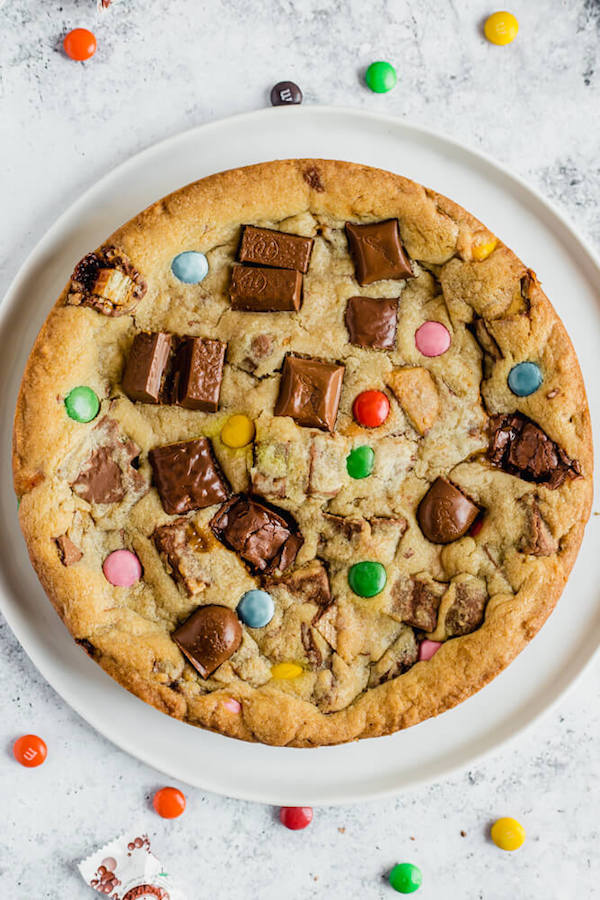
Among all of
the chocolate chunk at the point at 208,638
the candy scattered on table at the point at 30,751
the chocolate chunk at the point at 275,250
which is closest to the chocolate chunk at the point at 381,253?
the chocolate chunk at the point at 275,250

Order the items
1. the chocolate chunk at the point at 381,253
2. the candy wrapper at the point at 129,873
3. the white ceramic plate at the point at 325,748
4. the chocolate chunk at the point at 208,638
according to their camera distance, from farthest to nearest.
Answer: the candy wrapper at the point at 129,873, the white ceramic plate at the point at 325,748, the chocolate chunk at the point at 381,253, the chocolate chunk at the point at 208,638

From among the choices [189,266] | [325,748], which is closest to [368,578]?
[325,748]

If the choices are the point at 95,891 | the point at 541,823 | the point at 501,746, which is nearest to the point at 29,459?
the point at 95,891

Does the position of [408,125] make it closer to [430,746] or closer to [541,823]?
[430,746]

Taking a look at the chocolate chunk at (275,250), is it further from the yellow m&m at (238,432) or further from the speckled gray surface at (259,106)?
the speckled gray surface at (259,106)

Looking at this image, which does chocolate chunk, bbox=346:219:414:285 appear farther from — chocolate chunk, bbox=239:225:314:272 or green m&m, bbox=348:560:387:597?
green m&m, bbox=348:560:387:597

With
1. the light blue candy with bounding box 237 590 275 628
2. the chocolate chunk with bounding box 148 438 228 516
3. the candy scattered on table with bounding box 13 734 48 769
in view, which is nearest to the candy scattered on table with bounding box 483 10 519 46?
the chocolate chunk with bounding box 148 438 228 516
